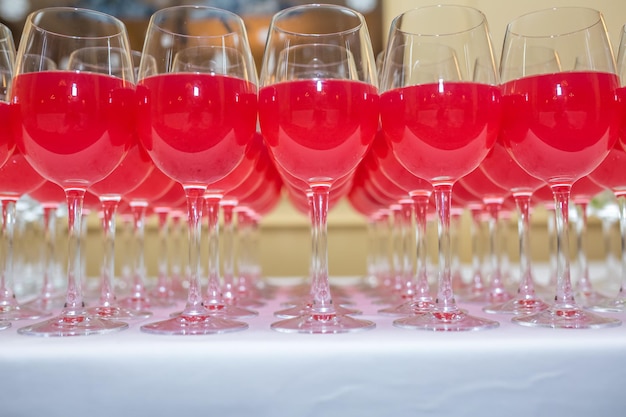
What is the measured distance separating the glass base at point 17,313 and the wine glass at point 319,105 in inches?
15.1

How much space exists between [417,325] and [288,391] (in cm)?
20

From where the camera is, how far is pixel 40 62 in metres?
0.75

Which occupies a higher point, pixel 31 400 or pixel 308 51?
pixel 308 51

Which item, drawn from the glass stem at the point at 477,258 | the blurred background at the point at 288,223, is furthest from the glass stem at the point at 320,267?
the blurred background at the point at 288,223

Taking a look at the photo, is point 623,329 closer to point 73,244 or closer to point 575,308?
point 575,308

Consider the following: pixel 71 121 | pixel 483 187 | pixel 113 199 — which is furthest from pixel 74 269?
pixel 483 187

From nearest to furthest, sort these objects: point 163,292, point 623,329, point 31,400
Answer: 1. point 31,400
2. point 623,329
3. point 163,292

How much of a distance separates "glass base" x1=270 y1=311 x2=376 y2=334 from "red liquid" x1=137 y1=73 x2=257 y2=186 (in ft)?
0.72

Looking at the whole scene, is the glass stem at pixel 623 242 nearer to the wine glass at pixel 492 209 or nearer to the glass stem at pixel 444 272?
the wine glass at pixel 492 209

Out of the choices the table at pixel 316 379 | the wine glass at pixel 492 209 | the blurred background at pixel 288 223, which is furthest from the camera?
the blurred background at pixel 288 223

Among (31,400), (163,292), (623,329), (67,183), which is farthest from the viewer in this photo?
(163,292)

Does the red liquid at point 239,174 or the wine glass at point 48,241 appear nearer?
the red liquid at point 239,174

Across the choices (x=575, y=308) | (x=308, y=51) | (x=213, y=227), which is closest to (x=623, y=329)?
(x=575, y=308)

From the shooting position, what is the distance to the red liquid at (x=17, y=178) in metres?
0.94
